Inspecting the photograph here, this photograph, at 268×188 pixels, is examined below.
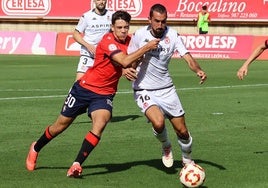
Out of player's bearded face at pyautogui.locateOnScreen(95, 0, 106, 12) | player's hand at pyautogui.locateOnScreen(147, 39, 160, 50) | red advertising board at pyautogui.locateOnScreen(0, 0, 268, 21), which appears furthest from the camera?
red advertising board at pyautogui.locateOnScreen(0, 0, 268, 21)

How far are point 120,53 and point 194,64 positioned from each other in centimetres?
103

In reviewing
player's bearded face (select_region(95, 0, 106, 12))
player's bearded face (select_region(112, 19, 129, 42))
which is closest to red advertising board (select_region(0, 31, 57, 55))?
player's bearded face (select_region(95, 0, 106, 12))

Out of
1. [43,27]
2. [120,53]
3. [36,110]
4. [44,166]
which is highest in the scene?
[120,53]

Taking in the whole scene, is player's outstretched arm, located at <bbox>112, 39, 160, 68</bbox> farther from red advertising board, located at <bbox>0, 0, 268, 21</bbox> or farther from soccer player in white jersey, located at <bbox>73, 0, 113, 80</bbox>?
red advertising board, located at <bbox>0, 0, 268, 21</bbox>

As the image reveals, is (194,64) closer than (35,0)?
Yes

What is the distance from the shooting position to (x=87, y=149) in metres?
10.2

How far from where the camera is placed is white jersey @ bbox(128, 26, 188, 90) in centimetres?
1062

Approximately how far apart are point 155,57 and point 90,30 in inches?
217

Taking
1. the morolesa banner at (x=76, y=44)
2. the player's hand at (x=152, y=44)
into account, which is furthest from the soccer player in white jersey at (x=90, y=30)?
the morolesa banner at (x=76, y=44)

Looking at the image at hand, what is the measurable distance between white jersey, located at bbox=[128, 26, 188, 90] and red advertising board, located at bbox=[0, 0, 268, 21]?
34400 millimetres

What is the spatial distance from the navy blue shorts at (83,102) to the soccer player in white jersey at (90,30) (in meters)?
5.06

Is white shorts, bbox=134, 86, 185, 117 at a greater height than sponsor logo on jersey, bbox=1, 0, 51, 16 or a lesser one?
greater

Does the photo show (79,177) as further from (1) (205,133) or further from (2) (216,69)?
(2) (216,69)

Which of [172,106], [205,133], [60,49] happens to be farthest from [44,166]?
[60,49]
